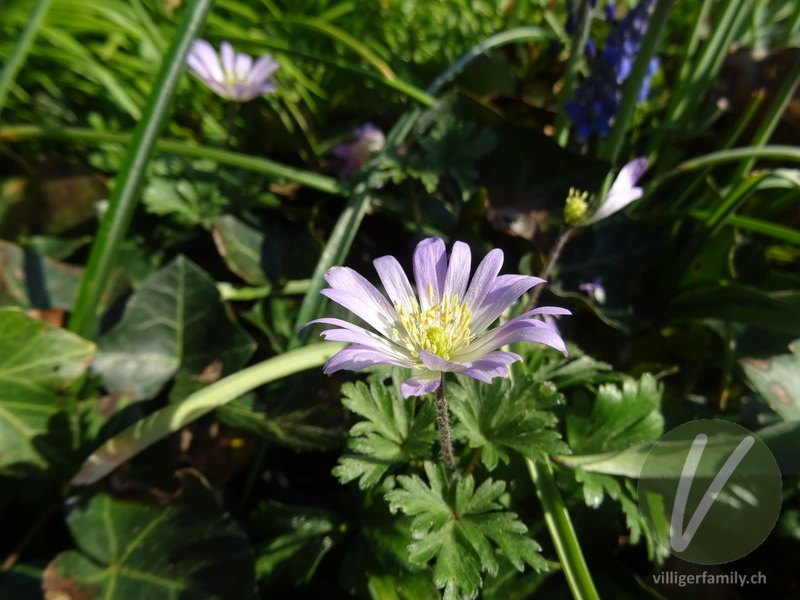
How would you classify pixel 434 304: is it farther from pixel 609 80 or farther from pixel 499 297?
pixel 609 80

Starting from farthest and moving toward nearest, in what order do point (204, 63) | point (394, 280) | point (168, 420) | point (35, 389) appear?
1. point (204, 63)
2. point (35, 389)
3. point (168, 420)
4. point (394, 280)

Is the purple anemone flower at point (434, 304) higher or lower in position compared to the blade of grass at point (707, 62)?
lower

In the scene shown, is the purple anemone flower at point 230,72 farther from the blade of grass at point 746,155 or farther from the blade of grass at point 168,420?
the blade of grass at point 746,155

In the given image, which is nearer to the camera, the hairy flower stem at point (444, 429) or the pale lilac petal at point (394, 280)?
the hairy flower stem at point (444, 429)

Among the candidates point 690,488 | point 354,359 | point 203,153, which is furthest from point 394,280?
point 203,153

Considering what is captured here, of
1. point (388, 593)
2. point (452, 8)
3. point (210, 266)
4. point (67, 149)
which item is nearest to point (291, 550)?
point (388, 593)

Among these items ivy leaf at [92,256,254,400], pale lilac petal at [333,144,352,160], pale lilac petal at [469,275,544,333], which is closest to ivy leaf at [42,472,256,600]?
ivy leaf at [92,256,254,400]

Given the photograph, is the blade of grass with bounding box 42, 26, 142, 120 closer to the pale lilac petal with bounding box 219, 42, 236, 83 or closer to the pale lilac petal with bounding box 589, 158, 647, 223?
the pale lilac petal with bounding box 219, 42, 236, 83

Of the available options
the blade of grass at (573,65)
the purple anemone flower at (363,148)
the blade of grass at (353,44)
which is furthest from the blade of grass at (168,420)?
the blade of grass at (353,44)
